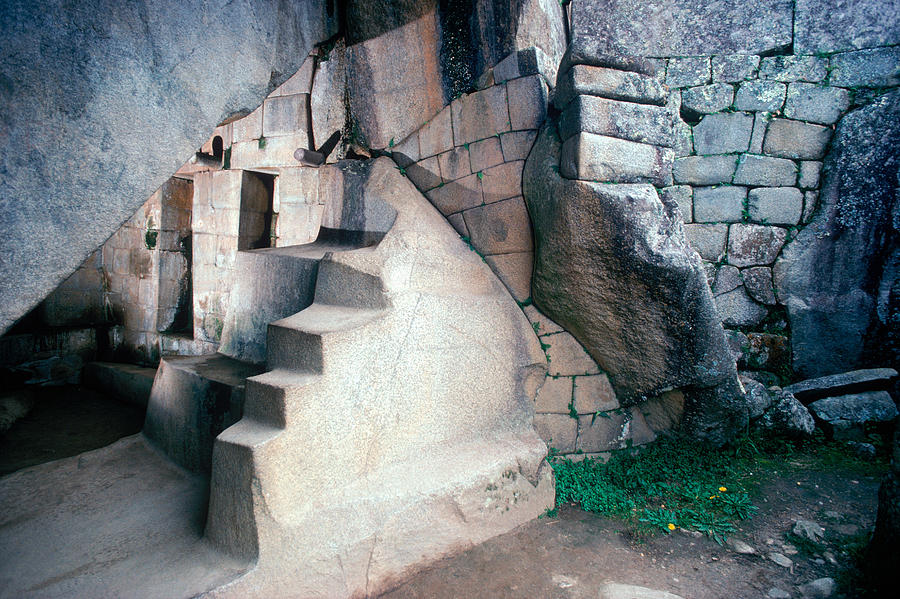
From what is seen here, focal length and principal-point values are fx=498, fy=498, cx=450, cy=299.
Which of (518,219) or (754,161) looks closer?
(518,219)

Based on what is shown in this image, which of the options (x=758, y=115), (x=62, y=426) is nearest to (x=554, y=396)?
(x=758, y=115)

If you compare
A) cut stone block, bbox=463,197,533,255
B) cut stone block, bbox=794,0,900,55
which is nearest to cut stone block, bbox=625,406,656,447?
cut stone block, bbox=463,197,533,255

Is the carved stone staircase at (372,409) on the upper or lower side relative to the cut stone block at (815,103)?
lower

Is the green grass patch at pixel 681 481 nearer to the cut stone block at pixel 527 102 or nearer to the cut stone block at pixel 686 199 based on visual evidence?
the cut stone block at pixel 527 102

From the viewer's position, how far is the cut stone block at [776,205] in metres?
4.62

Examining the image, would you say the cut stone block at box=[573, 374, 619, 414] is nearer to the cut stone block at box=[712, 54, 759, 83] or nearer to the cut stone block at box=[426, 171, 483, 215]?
the cut stone block at box=[426, 171, 483, 215]

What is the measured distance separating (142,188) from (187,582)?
154 centimetres

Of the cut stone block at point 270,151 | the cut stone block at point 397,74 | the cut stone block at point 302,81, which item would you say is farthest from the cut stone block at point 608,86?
the cut stone block at point 270,151

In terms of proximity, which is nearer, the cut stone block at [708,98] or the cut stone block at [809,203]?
the cut stone block at [809,203]

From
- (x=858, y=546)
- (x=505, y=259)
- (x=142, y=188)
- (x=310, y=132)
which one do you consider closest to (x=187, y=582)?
(x=142, y=188)

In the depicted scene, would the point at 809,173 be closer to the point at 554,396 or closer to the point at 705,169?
the point at 705,169

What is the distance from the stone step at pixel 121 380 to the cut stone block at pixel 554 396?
4372mm

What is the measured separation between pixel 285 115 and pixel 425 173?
2064 millimetres

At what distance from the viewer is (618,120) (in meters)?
2.81
